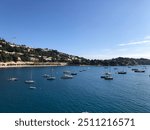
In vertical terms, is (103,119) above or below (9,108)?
above

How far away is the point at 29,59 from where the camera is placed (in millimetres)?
192000

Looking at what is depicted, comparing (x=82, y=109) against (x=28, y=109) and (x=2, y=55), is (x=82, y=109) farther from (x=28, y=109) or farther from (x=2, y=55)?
(x=2, y=55)

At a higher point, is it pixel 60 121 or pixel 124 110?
pixel 60 121

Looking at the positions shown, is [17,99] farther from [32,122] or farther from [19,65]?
[19,65]

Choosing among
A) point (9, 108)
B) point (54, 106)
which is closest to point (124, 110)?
point (54, 106)

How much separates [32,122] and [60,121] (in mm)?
1579

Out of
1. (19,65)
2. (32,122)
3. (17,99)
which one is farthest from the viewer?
(19,65)

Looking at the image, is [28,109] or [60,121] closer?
[60,121]

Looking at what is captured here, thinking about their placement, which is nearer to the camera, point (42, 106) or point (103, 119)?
point (103, 119)

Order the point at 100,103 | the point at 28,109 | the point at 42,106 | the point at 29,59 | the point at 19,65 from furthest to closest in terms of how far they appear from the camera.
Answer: the point at 29,59 → the point at 19,65 → the point at 100,103 → the point at 42,106 → the point at 28,109

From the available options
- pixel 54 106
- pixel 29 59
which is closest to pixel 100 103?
pixel 54 106

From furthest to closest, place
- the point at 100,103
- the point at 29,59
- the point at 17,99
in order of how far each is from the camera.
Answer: the point at 29,59 < the point at 17,99 < the point at 100,103

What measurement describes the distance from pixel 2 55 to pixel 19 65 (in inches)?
657

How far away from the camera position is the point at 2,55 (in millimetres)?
158500
